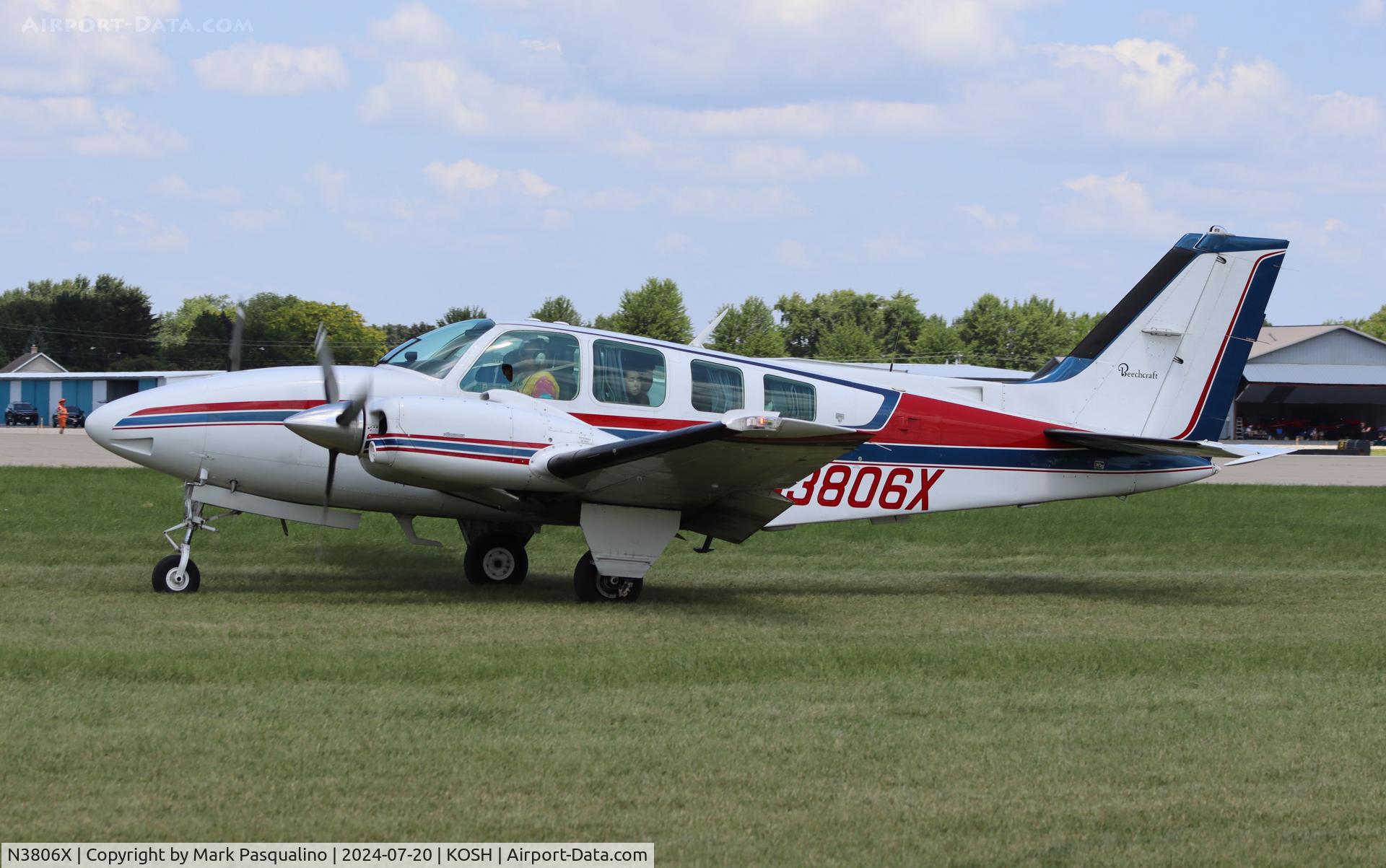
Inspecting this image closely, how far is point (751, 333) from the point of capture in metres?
105

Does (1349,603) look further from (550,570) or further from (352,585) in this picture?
(352,585)

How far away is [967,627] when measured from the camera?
11.4m

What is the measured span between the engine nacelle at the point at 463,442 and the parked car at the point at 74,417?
5786cm

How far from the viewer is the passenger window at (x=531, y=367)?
12031 millimetres

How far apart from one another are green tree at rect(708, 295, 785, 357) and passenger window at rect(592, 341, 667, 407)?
71.7 meters

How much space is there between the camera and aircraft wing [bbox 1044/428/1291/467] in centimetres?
1323

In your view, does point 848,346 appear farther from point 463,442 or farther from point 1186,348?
point 463,442

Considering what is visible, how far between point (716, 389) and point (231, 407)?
4564mm

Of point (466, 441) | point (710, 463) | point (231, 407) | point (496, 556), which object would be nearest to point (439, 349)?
point (466, 441)

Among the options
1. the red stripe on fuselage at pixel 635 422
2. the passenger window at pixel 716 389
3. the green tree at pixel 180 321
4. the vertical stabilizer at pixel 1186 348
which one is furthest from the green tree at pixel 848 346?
the red stripe on fuselage at pixel 635 422

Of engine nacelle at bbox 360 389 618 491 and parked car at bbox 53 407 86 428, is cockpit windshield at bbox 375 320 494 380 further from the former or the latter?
parked car at bbox 53 407 86 428

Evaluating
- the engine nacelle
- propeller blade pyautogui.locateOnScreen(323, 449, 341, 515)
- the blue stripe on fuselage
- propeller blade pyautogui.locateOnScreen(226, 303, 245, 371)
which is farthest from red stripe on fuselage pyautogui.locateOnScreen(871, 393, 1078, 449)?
propeller blade pyautogui.locateOnScreen(226, 303, 245, 371)

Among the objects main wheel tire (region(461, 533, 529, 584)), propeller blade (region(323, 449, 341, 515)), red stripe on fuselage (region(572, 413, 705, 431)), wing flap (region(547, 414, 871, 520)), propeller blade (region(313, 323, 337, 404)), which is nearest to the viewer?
wing flap (region(547, 414, 871, 520))

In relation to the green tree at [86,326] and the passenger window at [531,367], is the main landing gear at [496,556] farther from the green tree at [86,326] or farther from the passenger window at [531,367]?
the green tree at [86,326]
